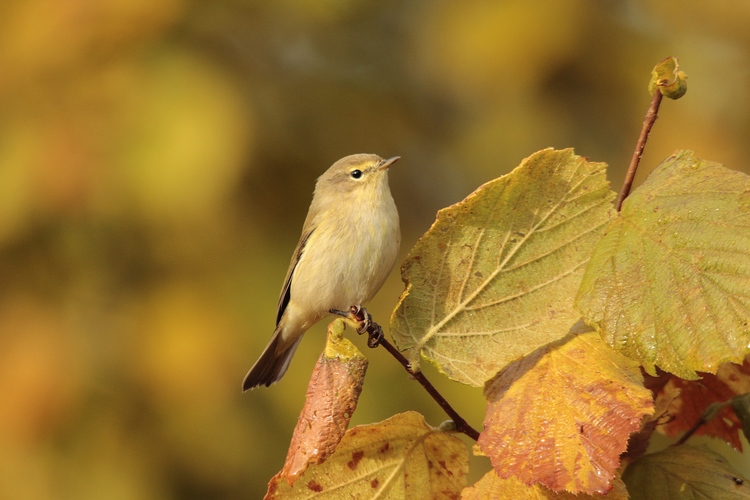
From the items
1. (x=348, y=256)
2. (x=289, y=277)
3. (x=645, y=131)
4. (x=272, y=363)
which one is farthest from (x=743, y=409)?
(x=272, y=363)

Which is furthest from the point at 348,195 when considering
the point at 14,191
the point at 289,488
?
the point at 289,488

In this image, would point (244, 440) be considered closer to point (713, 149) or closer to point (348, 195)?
point (348, 195)

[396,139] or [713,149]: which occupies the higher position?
[396,139]

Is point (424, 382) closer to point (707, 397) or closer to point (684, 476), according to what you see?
point (684, 476)

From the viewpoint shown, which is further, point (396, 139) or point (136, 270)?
point (396, 139)

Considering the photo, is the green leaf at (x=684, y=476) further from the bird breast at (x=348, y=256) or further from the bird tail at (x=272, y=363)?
the bird tail at (x=272, y=363)
